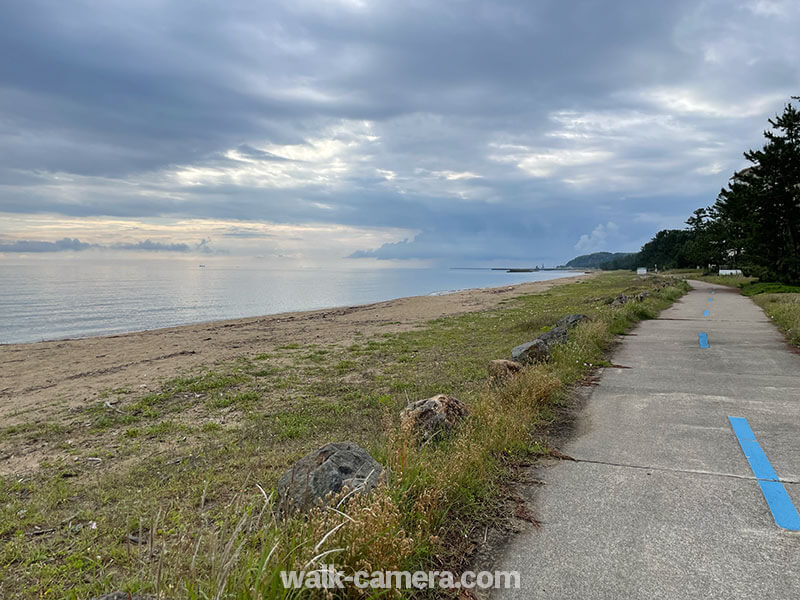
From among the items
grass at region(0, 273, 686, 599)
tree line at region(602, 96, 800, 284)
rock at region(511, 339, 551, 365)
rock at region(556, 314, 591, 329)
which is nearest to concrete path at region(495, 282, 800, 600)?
grass at region(0, 273, 686, 599)

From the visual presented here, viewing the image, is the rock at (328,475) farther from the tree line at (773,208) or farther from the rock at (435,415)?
the tree line at (773,208)

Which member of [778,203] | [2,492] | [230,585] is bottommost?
[2,492]

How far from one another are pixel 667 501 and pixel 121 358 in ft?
63.0

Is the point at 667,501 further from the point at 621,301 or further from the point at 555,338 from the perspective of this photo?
the point at 621,301

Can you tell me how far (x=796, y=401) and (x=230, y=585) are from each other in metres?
7.63

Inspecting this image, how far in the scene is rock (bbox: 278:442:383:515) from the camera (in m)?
3.50

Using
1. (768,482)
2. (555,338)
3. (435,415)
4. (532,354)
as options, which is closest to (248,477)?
→ (435,415)

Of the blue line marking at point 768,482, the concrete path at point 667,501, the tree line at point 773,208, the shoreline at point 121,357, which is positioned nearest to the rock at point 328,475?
the concrete path at point 667,501

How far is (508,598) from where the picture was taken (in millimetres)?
2711

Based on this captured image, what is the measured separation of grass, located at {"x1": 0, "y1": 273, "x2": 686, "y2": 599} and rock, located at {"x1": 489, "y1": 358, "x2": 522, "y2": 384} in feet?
1.26

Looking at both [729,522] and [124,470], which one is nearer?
[729,522]

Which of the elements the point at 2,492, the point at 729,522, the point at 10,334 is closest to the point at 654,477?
the point at 729,522

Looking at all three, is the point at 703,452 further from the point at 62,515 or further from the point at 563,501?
the point at 62,515

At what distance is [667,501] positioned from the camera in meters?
3.75
